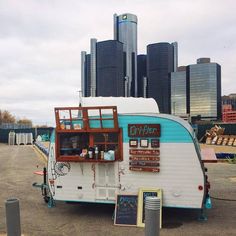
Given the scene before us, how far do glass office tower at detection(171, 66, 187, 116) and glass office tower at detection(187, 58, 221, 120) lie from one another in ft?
4.51

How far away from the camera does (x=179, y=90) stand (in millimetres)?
96438

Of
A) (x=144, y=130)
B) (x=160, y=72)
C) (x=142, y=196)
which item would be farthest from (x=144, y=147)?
(x=160, y=72)

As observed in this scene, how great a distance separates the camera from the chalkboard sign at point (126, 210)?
305 inches

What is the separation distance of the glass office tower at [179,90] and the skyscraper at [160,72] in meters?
1.67

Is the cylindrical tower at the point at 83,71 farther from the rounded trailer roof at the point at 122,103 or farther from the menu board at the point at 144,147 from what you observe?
the menu board at the point at 144,147

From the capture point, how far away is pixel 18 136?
51.1 metres

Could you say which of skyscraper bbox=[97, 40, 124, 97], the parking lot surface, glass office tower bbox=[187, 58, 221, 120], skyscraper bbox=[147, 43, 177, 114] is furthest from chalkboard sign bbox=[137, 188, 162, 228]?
glass office tower bbox=[187, 58, 221, 120]

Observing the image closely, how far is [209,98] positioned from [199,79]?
20.7ft

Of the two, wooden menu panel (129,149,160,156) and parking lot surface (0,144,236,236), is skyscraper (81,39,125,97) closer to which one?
parking lot surface (0,144,236,236)

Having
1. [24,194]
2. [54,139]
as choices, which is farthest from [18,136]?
[54,139]

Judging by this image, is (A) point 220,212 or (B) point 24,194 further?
(B) point 24,194

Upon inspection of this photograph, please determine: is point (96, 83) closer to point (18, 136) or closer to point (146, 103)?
point (18, 136)

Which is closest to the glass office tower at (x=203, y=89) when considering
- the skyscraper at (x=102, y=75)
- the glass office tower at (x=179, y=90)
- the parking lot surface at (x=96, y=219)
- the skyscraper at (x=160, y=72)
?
the glass office tower at (x=179, y=90)

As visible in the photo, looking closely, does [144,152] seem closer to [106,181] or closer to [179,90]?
[106,181]
